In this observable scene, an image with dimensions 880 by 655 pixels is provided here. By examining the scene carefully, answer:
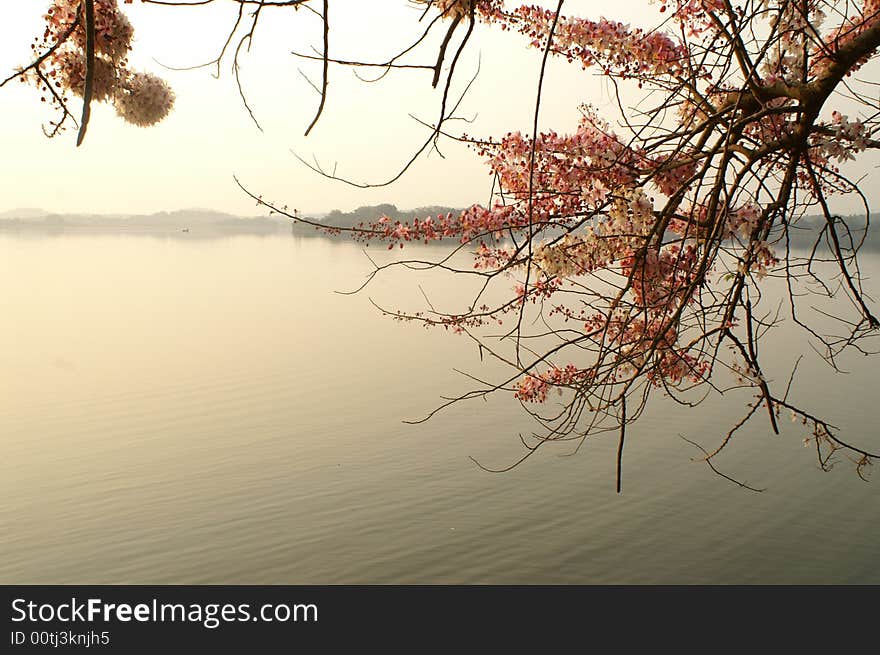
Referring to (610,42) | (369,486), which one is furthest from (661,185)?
(369,486)

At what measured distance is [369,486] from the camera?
6.54 metres

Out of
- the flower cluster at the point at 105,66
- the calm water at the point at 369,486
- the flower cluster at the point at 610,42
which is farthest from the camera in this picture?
the calm water at the point at 369,486

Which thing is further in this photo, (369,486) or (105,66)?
(369,486)

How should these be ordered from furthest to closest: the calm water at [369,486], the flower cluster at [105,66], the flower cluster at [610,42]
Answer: the calm water at [369,486], the flower cluster at [610,42], the flower cluster at [105,66]

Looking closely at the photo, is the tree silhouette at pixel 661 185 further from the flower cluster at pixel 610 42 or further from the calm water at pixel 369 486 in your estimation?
the calm water at pixel 369 486

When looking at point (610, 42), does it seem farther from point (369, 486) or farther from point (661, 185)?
point (369, 486)

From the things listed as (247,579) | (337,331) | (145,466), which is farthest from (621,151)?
(337,331)

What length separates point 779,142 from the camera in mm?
2830

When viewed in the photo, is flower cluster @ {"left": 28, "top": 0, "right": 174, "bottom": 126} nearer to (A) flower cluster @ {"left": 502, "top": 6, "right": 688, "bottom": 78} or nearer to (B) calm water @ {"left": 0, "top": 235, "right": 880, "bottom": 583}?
(A) flower cluster @ {"left": 502, "top": 6, "right": 688, "bottom": 78}

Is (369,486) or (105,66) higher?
(105,66)

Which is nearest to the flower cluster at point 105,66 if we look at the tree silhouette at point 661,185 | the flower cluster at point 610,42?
the tree silhouette at point 661,185

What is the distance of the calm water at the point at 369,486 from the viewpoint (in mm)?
5301
